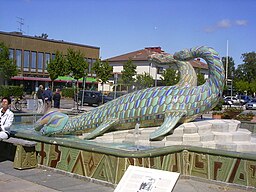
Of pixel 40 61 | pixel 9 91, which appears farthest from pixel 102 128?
pixel 40 61

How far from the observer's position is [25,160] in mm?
8805

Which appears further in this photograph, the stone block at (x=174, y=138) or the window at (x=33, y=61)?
the window at (x=33, y=61)

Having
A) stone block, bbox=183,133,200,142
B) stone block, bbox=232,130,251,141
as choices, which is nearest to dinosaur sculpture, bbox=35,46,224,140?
stone block, bbox=183,133,200,142

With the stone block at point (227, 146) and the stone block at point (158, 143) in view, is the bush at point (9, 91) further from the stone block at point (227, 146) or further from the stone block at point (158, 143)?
the stone block at point (227, 146)

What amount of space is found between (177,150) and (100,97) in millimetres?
26674

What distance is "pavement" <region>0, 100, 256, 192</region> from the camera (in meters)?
7.07

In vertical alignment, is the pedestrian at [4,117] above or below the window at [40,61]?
below

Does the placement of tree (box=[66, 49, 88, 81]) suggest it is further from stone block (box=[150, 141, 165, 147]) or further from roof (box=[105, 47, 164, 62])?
roof (box=[105, 47, 164, 62])

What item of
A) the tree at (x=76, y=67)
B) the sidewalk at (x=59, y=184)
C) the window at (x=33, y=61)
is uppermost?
the window at (x=33, y=61)

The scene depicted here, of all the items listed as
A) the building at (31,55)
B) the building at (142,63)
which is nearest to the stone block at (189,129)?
the building at (142,63)

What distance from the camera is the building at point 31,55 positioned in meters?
53.6

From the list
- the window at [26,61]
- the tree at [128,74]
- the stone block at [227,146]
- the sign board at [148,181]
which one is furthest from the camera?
the window at [26,61]

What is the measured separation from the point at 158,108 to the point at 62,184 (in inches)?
152

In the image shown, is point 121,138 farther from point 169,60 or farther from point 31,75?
point 31,75
